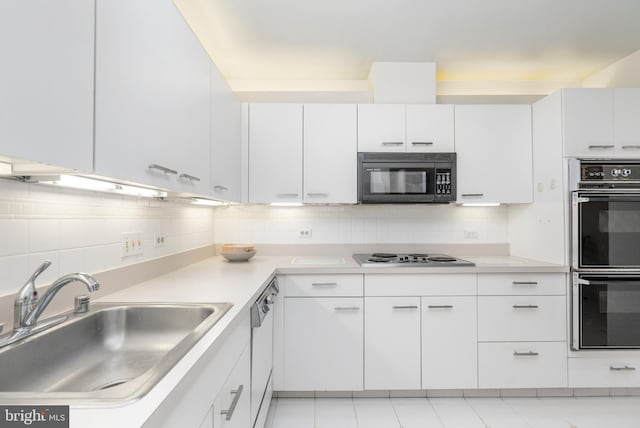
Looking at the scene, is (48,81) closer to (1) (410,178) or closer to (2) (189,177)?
(2) (189,177)

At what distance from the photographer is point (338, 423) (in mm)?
2020

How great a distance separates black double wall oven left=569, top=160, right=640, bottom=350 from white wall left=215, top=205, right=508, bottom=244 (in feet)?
2.30

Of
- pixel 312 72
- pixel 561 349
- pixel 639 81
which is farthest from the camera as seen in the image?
pixel 312 72

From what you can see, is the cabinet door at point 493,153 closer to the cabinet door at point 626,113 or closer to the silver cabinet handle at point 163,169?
the cabinet door at point 626,113

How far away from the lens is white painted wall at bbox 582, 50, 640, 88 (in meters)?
2.48

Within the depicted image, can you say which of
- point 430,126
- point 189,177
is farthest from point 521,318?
point 189,177

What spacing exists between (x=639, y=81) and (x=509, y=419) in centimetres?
256

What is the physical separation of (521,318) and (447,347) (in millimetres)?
536

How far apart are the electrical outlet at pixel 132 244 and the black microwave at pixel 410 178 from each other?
1.49 meters

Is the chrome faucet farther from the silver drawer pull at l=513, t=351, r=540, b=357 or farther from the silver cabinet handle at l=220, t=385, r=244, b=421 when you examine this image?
the silver drawer pull at l=513, t=351, r=540, b=357

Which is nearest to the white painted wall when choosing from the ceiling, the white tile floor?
the ceiling

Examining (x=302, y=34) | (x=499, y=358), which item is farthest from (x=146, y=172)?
(x=499, y=358)

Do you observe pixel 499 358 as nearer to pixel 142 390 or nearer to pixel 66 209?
pixel 142 390

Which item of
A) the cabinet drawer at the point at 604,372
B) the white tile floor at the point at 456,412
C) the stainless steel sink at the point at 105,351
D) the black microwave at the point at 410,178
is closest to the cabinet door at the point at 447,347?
the white tile floor at the point at 456,412
